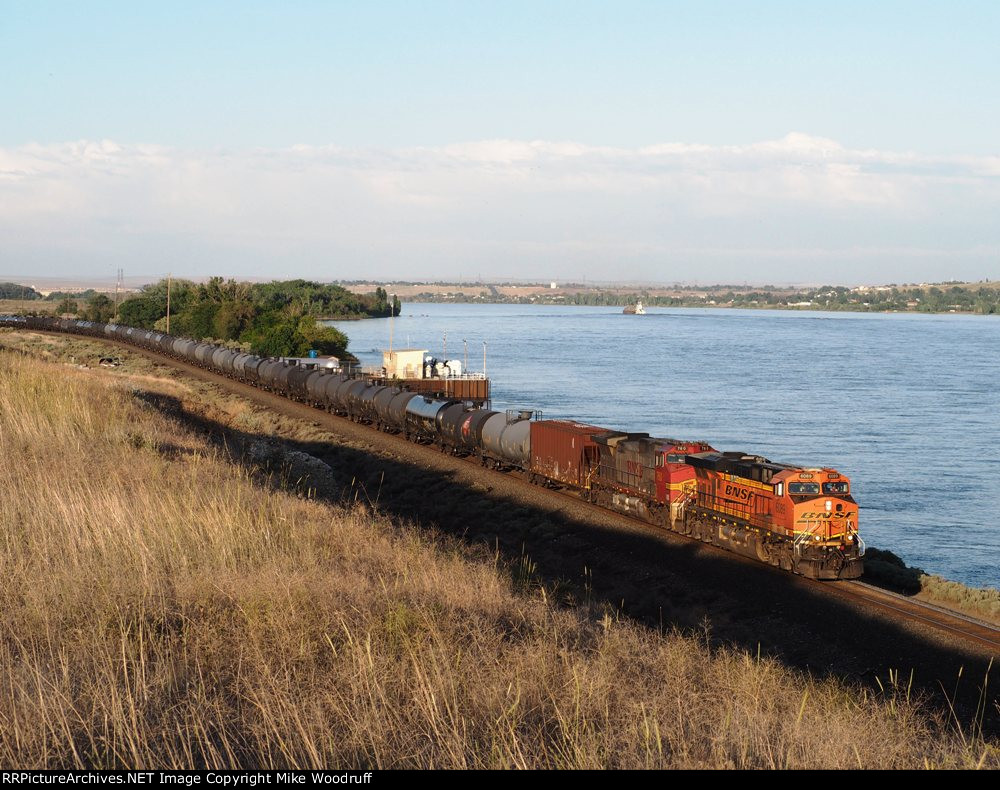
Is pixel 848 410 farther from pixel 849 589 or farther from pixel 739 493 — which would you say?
pixel 849 589

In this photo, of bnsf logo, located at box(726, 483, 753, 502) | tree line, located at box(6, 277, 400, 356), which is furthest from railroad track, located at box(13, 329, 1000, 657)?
tree line, located at box(6, 277, 400, 356)

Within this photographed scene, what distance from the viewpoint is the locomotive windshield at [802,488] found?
92.3ft

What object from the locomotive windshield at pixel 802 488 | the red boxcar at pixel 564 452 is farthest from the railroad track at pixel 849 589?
the locomotive windshield at pixel 802 488

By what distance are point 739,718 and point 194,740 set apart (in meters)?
5.91

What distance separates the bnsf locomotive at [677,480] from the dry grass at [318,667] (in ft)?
36.8

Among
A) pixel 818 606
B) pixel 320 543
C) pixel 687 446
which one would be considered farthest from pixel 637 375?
pixel 320 543

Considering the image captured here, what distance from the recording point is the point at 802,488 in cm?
2814

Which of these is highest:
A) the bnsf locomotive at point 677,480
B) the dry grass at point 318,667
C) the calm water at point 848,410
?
the dry grass at point 318,667

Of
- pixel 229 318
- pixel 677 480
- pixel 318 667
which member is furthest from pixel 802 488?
pixel 229 318

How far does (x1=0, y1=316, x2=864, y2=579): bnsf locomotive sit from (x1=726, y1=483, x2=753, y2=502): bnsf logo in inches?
1.3

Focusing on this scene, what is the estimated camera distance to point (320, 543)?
659 inches

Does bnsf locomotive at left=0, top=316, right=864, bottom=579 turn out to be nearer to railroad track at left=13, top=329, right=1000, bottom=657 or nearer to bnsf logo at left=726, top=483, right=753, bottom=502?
bnsf logo at left=726, top=483, right=753, bottom=502

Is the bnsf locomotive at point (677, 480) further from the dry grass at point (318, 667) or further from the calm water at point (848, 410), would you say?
the calm water at point (848, 410)
